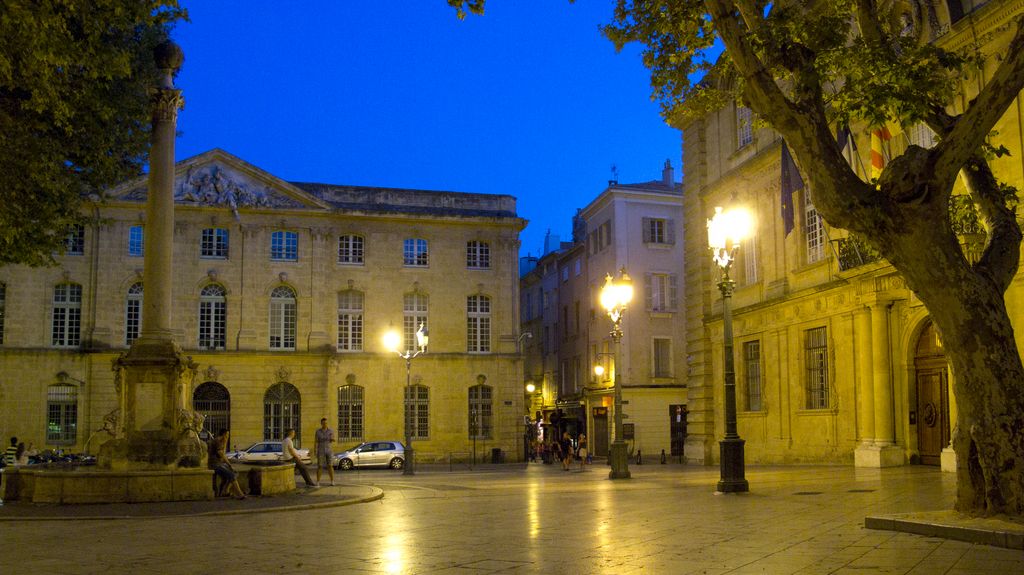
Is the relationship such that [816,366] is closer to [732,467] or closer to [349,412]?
[732,467]

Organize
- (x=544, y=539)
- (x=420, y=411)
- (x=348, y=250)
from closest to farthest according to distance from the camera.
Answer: (x=544, y=539) < (x=420, y=411) < (x=348, y=250)

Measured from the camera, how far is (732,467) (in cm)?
1661

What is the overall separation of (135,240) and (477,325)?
16.8 m

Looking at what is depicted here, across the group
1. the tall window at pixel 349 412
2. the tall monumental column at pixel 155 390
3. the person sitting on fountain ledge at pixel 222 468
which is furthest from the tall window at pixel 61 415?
the person sitting on fountain ledge at pixel 222 468

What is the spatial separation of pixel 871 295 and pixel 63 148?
17.8 metres

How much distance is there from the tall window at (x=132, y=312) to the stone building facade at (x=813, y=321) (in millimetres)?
26152

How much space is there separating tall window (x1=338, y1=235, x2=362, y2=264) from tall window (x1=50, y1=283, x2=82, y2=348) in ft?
39.2

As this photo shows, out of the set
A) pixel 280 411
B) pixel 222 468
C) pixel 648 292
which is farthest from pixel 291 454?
pixel 648 292

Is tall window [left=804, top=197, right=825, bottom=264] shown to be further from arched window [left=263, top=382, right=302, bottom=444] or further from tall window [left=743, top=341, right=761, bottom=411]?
arched window [left=263, top=382, right=302, bottom=444]

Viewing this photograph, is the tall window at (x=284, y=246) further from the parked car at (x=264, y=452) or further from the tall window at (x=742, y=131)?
the tall window at (x=742, y=131)

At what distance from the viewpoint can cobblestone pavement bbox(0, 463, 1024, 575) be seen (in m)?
8.62

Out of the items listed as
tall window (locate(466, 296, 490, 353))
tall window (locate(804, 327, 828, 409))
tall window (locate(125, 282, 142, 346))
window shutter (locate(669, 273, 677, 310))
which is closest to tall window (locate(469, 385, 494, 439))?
tall window (locate(466, 296, 490, 353))

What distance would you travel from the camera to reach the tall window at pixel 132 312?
4444 centimetres

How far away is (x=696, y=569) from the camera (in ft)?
27.2
